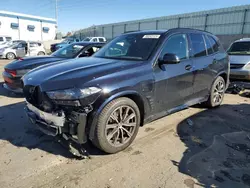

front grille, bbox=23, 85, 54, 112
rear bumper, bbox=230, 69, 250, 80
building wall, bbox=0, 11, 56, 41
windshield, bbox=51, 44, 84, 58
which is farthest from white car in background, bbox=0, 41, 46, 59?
building wall, bbox=0, 11, 56, 41

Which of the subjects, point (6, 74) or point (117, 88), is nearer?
point (117, 88)

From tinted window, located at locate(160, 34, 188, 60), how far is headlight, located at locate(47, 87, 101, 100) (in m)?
1.46

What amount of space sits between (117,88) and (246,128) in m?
2.96

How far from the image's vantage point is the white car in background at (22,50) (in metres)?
16.5

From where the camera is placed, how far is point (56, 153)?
3105 mm

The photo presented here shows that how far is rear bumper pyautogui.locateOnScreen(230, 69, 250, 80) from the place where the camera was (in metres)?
6.74

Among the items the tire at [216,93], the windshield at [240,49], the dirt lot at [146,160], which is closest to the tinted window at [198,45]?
the tire at [216,93]

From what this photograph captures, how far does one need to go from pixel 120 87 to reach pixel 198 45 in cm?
243

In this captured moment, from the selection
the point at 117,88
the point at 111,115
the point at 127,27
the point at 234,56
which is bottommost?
the point at 111,115

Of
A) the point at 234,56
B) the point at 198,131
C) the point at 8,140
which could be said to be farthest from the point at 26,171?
the point at 234,56

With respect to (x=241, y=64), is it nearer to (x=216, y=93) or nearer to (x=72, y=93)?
(x=216, y=93)

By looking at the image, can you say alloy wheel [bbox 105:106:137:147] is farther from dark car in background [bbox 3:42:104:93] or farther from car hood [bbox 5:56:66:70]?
car hood [bbox 5:56:66:70]

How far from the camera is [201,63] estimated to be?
171 inches

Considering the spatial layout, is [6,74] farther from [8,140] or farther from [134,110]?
[134,110]
